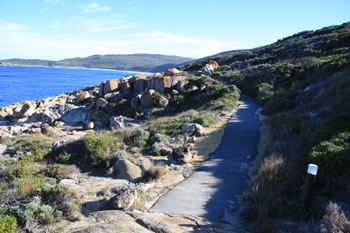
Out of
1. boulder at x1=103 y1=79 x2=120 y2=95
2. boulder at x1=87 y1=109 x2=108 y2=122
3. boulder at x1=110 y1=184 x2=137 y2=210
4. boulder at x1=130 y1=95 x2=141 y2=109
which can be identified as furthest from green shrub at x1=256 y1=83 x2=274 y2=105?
boulder at x1=110 y1=184 x2=137 y2=210

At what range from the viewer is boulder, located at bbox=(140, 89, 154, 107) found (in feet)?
78.9

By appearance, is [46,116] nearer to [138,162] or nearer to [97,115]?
[97,115]

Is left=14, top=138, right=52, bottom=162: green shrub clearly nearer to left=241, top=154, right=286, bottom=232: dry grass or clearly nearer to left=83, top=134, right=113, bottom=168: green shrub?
left=83, top=134, right=113, bottom=168: green shrub

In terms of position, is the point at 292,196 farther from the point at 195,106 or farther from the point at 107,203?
the point at 195,106

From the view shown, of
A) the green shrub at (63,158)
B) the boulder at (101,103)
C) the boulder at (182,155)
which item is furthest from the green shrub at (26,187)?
the boulder at (101,103)

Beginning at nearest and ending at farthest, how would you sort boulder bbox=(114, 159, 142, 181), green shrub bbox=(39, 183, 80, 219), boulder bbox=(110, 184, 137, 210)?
1. green shrub bbox=(39, 183, 80, 219)
2. boulder bbox=(110, 184, 137, 210)
3. boulder bbox=(114, 159, 142, 181)

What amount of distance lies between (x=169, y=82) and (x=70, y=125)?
1047 centimetres

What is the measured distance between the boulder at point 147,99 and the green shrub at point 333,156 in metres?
18.8

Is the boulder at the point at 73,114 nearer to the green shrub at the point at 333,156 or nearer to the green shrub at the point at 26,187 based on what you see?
the green shrub at the point at 26,187

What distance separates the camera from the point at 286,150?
766 centimetres

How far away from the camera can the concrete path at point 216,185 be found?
216 inches

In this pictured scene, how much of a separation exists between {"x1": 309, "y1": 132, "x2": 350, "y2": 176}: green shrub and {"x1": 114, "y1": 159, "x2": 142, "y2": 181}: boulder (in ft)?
15.3

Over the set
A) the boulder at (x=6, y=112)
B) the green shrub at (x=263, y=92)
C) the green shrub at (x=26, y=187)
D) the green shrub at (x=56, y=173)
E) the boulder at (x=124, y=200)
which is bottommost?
the boulder at (x=6, y=112)

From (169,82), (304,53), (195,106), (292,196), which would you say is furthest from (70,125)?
(304,53)
